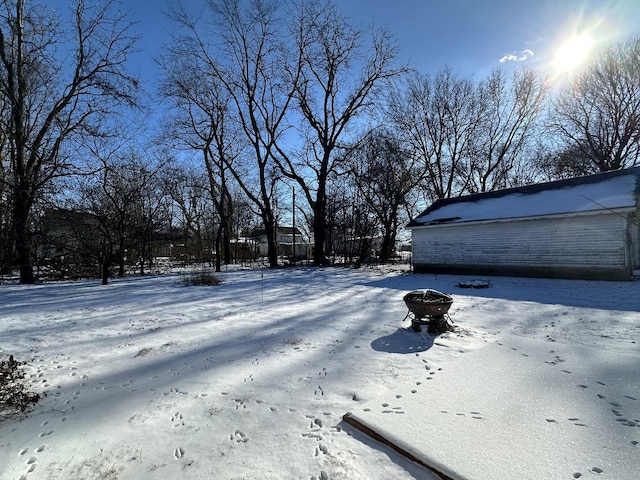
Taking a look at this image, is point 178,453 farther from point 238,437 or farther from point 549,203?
point 549,203

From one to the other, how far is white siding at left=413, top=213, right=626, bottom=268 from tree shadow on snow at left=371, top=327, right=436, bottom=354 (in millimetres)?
9014

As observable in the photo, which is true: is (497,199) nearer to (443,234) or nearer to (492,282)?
(443,234)

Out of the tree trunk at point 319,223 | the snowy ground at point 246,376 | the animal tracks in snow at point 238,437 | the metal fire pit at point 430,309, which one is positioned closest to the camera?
the snowy ground at point 246,376

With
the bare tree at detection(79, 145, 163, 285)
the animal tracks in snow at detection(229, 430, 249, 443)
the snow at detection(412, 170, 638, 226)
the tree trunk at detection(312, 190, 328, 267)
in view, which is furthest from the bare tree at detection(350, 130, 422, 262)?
the animal tracks in snow at detection(229, 430, 249, 443)

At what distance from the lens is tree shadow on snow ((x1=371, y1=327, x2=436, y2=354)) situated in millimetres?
4316

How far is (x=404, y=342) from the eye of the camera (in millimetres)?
4602

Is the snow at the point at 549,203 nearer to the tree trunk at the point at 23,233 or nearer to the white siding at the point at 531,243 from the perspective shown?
the white siding at the point at 531,243

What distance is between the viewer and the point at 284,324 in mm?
5750

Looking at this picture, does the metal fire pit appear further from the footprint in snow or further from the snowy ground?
the footprint in snow

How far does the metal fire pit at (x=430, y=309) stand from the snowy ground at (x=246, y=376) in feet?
0.80

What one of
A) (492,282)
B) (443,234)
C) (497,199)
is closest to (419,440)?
(492,282)

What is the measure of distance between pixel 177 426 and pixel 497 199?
55.7 ft

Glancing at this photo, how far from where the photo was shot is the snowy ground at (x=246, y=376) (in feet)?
7.09

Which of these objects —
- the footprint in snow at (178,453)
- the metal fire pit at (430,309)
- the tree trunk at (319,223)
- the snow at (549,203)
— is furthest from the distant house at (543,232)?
the footprint in snow at (178,453)
